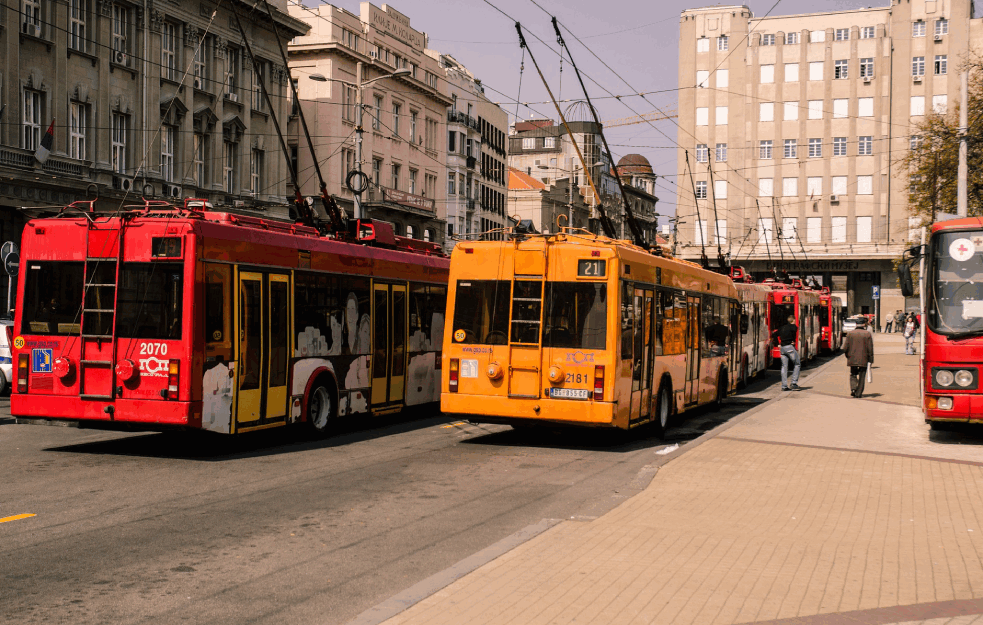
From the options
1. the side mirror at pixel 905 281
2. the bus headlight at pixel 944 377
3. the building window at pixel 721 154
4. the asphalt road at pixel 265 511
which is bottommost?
the asphalt road at pixel 265 511

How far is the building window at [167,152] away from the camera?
132 feet

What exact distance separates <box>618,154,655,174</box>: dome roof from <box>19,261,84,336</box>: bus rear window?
11841cm

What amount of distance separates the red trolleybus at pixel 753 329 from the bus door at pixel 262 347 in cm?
1473

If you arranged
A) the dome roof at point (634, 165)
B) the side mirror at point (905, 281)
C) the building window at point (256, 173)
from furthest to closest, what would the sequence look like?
the dome roof at point (634, 165), the building window at point (256, 173), the side mirror at point (905, 281)

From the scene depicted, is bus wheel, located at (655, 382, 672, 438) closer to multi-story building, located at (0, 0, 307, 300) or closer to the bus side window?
the bus side window

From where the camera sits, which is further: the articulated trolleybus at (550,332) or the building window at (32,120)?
Result: the building window at (32,120)

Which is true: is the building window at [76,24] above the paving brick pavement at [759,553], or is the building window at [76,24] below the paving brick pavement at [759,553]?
above

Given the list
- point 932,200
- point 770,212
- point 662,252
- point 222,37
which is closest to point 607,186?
point 770,212

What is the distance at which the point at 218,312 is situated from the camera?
1292 centimetres

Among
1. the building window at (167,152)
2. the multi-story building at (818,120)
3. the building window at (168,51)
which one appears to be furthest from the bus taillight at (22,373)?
the multi-story building at (818,120)

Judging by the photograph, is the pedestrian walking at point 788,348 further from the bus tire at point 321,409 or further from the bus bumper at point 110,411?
the bus bumper at point 110,411

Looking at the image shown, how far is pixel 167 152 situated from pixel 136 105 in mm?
2413

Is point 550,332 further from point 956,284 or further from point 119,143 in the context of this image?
point 119,143

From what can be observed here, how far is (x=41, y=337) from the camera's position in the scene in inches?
520
